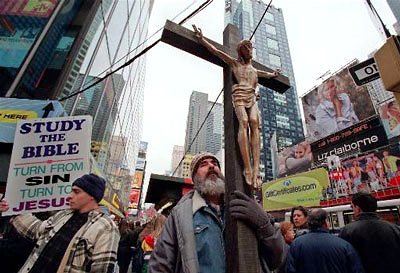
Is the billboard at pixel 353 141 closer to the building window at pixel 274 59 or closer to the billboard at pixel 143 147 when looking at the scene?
the building window at pixel 274 59

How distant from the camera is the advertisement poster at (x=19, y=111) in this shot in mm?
4700

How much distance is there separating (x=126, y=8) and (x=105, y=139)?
777 centimetres

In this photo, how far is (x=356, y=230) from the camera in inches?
111

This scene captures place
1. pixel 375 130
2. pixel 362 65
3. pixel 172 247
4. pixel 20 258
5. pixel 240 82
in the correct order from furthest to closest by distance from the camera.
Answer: pixel 375 130 < pixel 362 65 < pixel 240 82 < pixel 20 258 < pixel 172 247

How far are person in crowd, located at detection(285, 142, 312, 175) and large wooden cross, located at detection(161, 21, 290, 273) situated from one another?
2979 centimetres

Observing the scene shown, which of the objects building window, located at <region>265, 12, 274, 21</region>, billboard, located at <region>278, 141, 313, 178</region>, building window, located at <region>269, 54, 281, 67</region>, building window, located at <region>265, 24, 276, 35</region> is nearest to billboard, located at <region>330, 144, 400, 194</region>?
billboard, located at <region>278, 141, 313, 178</region>

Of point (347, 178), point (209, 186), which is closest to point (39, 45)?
point (209, 186)

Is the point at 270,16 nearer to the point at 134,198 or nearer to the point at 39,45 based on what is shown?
the point at 134,198

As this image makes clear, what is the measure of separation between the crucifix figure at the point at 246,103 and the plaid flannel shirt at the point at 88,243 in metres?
1.38

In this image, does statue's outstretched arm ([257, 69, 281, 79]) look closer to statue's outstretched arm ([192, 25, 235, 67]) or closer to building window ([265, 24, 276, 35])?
statue's outstretched arm ([192, 25, 235, 67])

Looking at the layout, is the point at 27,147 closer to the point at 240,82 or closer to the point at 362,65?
the point at 240,82

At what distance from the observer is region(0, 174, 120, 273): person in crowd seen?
1.68 metres

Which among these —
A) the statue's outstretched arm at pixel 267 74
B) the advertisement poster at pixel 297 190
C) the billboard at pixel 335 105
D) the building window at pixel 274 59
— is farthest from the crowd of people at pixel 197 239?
the building window at pixel 274 59

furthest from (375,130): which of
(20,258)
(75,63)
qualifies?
(20,258)
